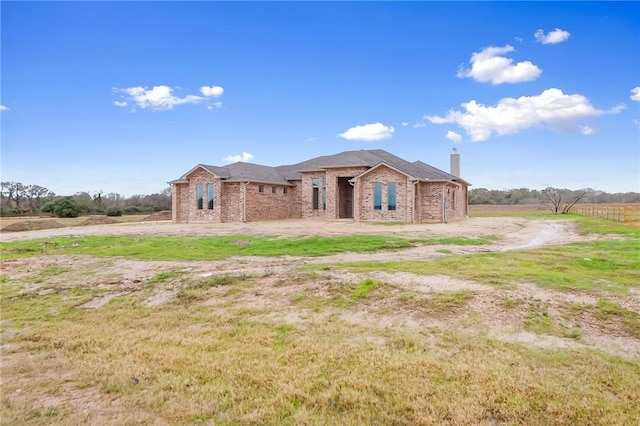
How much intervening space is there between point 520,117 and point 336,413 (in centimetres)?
3387

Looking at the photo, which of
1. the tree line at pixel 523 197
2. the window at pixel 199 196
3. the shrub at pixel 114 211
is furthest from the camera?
the tree line at pixel 523 197

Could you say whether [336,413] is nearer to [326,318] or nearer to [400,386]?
[400,386]

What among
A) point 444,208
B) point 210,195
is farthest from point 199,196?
point 444,208

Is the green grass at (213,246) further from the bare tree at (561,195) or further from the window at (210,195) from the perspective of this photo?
the bare tree at (561,195)

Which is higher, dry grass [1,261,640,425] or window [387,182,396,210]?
window [387,182,396,210]

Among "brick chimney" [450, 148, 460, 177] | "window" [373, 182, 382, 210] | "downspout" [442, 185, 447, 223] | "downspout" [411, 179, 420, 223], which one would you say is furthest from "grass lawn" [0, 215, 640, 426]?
"brick chimney" [450, 148, 460, 177]

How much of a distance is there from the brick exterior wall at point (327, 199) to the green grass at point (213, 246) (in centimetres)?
984

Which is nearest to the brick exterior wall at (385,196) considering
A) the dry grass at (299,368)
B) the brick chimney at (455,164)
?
the brick chimney at (455,164)

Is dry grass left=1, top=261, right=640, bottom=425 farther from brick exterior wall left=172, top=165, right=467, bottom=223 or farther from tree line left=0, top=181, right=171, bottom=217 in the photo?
tree line left=0, top=181, right=171, bottom=217

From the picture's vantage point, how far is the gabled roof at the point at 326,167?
27047mm

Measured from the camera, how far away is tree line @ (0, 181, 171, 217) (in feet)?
128

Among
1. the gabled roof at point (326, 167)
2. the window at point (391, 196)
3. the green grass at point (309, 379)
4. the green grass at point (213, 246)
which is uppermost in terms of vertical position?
the gabled roof at point (326, 167)

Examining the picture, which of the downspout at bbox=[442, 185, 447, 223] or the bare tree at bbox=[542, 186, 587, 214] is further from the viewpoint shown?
the bare tree at bbox=[542, 186, 587, 214]

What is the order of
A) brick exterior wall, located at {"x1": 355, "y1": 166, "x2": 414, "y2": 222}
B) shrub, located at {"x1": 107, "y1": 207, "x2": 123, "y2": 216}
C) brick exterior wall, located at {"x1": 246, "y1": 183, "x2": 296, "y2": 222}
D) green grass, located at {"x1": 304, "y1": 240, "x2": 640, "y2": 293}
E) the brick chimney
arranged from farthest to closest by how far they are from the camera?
shrub, located at {"x1": 107, "y1": 207, "x2": 123, "y2": 216}
the brick chimney
brick exterior wall, located at {"x1": 246, "y1": 183, "x2": 296, "y2": 222}
brick exterior wall, located at {"x1": 355, "y1": 166, "x2": 414, "y2": 222}
green grass, located at {"x1": 304, "y1": 240, "x2": 640, "y2": 293}
